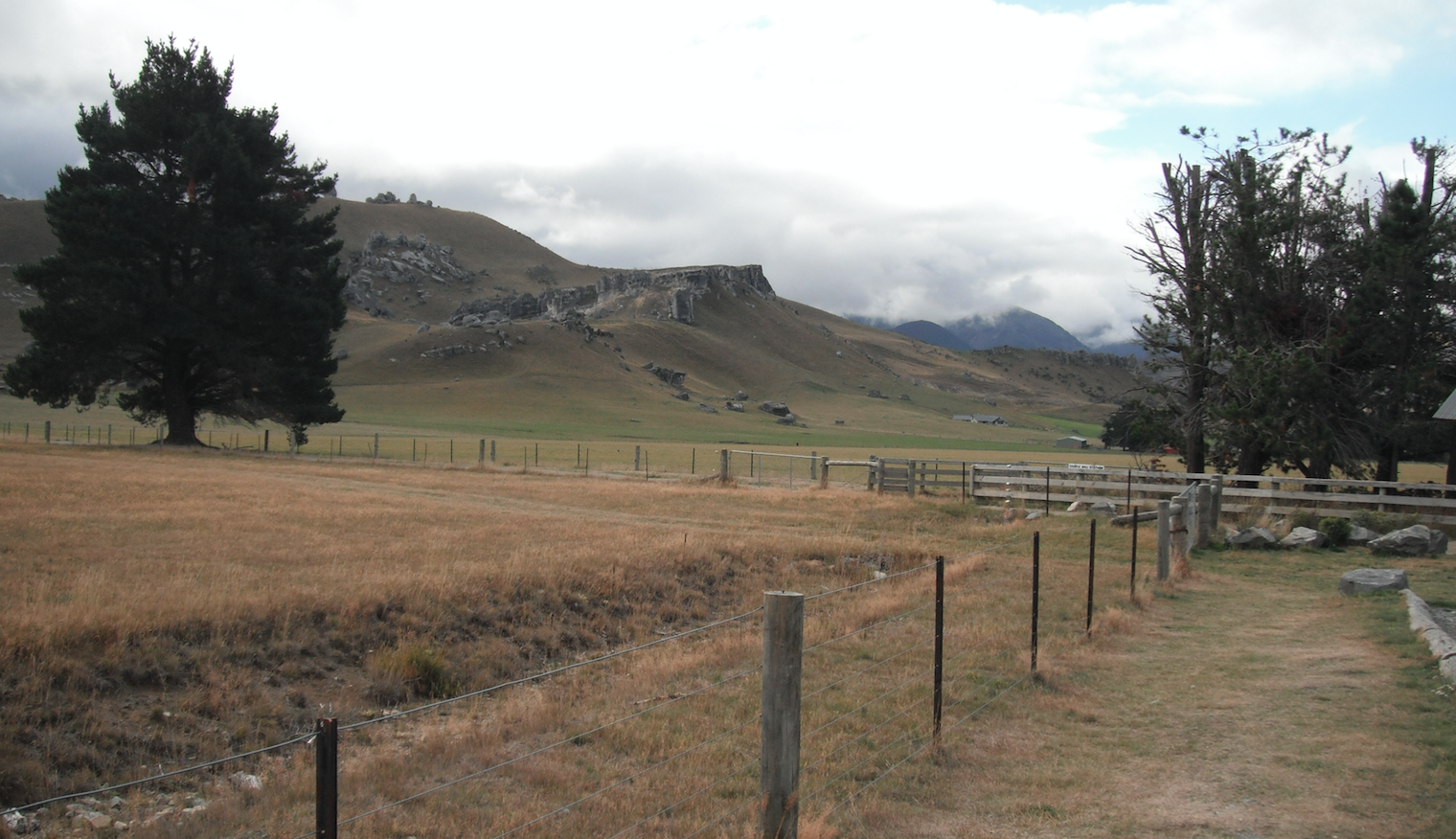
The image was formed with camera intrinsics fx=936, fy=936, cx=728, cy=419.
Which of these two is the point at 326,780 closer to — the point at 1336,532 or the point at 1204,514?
the point at 1204,514

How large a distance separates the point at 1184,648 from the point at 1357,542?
12.4 m

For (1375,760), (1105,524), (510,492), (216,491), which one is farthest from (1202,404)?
(216,491)

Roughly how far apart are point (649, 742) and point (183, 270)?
159 feet

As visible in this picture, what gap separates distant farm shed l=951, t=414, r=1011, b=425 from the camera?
7052 inches

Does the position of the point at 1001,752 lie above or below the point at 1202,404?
below

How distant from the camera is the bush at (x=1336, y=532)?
20.4 metres

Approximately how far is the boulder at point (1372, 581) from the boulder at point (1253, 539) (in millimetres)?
5974

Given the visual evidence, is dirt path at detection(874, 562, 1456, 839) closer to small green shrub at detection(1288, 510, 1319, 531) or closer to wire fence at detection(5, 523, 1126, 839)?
wire fence at detection(5, 523, 1126, 839)

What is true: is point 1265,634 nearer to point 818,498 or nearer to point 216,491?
point 818,498

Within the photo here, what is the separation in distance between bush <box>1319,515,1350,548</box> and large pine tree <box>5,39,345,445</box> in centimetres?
4440

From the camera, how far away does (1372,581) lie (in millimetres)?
14102

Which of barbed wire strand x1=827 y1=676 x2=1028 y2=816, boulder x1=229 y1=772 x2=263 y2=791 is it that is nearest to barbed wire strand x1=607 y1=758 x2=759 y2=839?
barbed wire strand x1=827 y1=676 x2=1028 y2=816

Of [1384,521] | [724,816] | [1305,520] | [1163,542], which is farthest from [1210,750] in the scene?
[1384,521]

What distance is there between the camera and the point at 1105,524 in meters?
24.2
